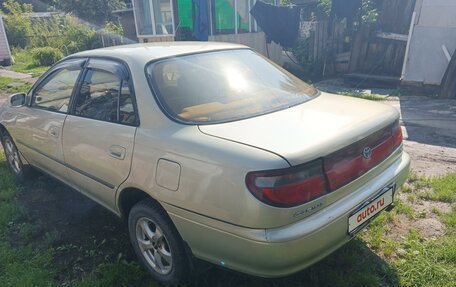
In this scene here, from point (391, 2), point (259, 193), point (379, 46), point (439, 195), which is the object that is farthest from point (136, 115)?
point (391, 2)

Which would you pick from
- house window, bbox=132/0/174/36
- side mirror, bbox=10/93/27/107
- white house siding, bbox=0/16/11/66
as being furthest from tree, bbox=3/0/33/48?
side mirror, bbox=10/93/27/107

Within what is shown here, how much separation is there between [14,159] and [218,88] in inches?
129

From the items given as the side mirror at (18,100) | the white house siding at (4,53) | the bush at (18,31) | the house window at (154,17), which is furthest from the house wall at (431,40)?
the bush at (18,31)

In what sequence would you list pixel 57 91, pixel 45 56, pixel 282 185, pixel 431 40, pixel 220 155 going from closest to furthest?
1. pixel 282 185
2. pixel 220 155
3. pixel 57 91
4. pixel 431 40
5. pixel 45 56

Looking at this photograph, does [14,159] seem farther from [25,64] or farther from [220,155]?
[25,64]

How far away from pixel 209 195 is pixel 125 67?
4.13 ft

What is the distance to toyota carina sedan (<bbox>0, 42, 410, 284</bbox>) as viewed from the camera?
6.40 feet

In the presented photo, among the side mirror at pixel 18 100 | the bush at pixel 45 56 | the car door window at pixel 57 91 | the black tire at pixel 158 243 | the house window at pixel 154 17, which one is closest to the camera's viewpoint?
the black tire at pixel 158 243

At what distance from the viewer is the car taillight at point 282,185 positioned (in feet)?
6.21

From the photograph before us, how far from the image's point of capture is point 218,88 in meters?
2.64

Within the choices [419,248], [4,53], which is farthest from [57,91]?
[4,53]

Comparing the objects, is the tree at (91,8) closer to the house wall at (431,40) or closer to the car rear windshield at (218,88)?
the house wall at (431,40)

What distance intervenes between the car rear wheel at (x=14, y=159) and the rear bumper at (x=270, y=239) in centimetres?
292

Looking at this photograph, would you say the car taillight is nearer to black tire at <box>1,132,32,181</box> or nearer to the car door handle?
the car door handle
